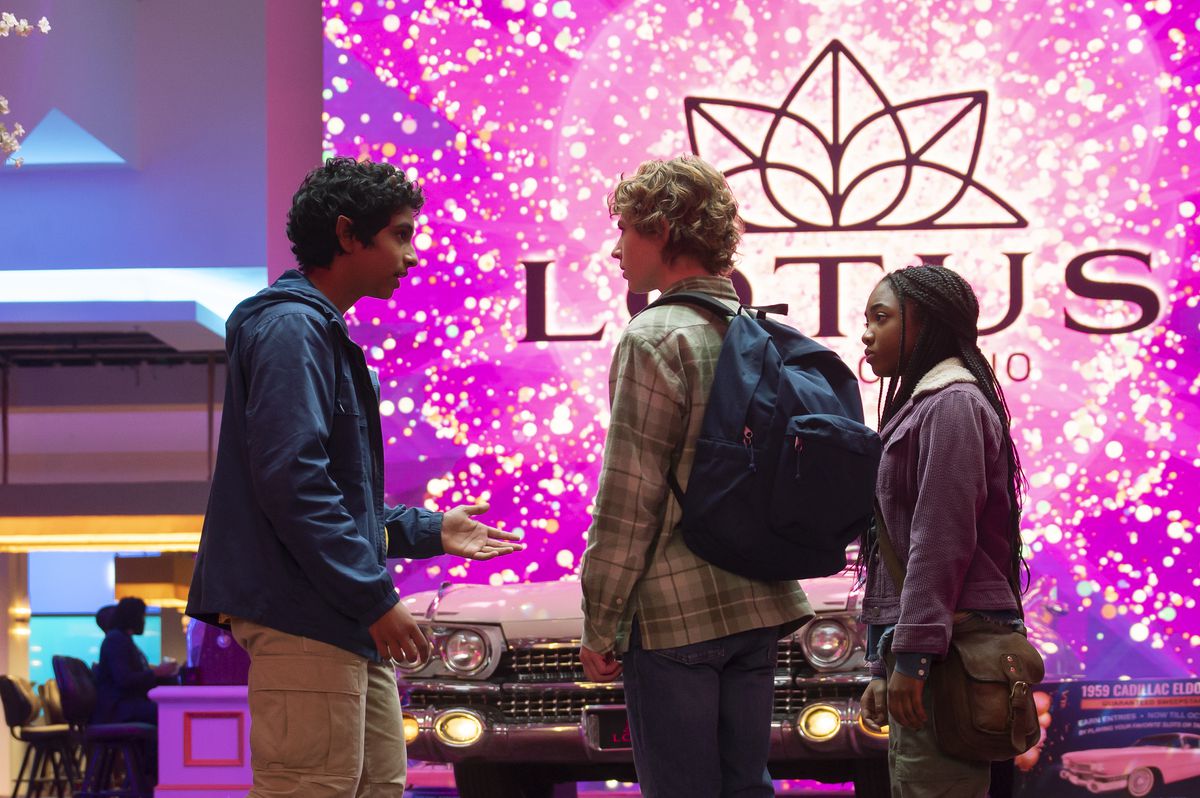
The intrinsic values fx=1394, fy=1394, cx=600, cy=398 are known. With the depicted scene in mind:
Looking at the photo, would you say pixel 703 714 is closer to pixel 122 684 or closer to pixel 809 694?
pixel 809 694

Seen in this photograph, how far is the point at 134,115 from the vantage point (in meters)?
7.87

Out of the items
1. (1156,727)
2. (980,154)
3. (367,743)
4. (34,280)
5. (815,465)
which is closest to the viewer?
(815,465)

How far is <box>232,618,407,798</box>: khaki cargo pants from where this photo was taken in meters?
2.12

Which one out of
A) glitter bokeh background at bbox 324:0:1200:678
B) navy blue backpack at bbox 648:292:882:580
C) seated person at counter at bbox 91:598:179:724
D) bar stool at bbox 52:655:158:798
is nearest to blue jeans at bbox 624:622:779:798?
navy blue backpack at bbox 648:292:882:580

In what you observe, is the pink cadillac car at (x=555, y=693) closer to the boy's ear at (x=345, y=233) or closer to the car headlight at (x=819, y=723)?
the car headlight at (x=819, y=723)

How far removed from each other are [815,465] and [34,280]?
7.86 meters

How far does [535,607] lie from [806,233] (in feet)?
6.55

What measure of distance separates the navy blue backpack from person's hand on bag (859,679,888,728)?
41 centimetres

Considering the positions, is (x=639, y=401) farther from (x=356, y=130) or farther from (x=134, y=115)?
(x=134, y=115)

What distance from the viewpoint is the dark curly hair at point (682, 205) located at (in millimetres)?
A: 2277

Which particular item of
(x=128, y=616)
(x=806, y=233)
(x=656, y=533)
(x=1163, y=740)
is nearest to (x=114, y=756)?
(x=128, y=616)

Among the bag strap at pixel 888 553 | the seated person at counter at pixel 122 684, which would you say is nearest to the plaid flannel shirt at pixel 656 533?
the bag strap at pixel 888 553

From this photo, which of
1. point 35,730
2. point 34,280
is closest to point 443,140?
point 34,280

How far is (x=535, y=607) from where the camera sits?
394 cm
